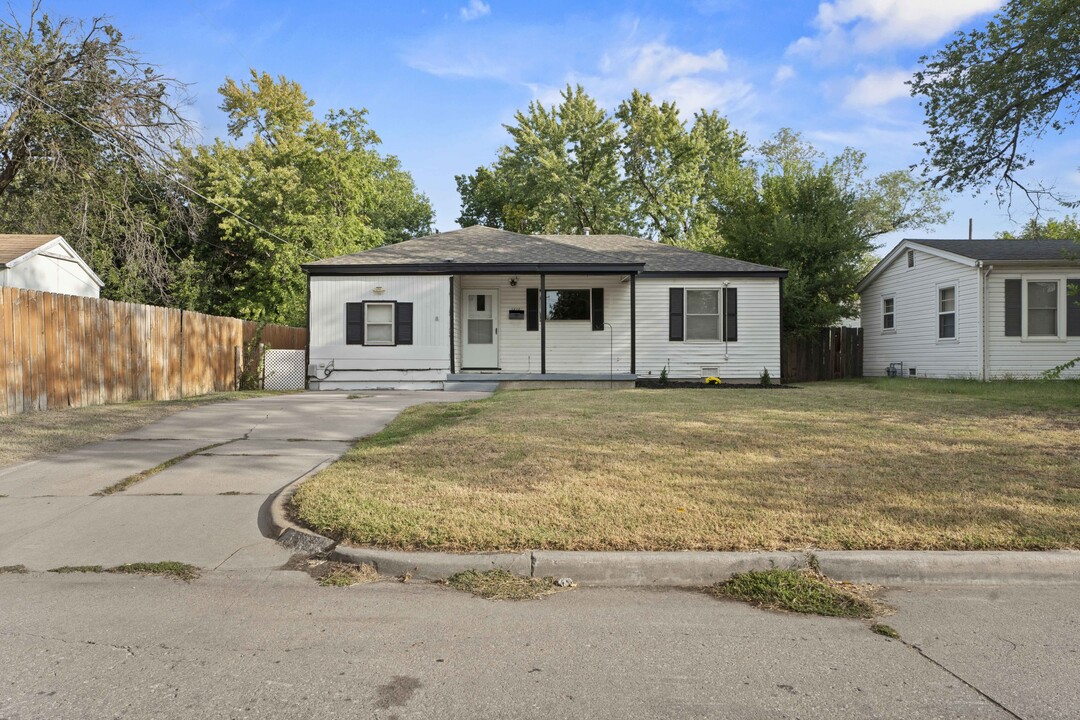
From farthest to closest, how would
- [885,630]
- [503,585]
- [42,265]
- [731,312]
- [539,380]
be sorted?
[42,265], [731,312], [539,380], [503,585], [885,630]

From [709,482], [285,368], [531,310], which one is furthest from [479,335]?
[709,482]

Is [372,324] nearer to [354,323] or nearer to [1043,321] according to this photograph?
[354,323]

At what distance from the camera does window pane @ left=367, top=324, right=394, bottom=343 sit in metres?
18.0

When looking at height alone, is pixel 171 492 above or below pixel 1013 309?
below

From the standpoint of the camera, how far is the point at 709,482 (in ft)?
19.8

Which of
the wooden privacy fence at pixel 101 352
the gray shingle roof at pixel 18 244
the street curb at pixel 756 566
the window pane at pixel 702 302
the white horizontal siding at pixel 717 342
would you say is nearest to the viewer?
the street curb at pixel 756 566

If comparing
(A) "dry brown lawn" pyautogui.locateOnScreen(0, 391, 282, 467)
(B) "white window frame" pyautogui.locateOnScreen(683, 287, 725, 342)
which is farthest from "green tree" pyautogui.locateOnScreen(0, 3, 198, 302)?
(B) "white window frame" pyautogui.locateOnScreen(683, 287, 725, 342)

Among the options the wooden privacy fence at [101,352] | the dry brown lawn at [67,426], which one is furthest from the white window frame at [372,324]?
the dry brown lawn at [67,426]

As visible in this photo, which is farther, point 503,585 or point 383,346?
point 383,346

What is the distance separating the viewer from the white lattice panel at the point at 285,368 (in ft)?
60.6

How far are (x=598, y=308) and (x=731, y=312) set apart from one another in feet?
12.0

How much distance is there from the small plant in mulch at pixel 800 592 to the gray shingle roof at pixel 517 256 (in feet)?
44.4

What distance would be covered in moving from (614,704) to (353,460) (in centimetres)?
510

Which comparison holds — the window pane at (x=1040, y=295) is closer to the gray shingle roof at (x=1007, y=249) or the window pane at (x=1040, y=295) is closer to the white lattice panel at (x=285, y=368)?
the gray shingle roof at (x=1007, y=249)
